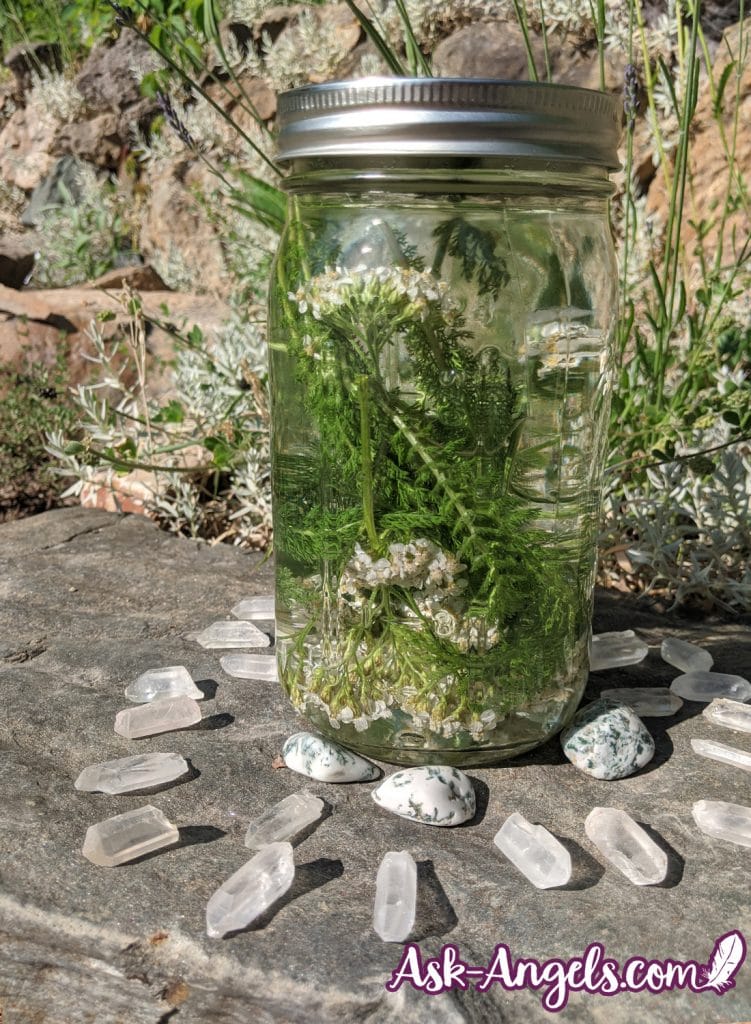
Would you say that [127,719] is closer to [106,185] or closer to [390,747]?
[390,747]

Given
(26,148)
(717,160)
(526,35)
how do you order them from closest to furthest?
1. (526,35)
2. (717,160)
3. (26,148)

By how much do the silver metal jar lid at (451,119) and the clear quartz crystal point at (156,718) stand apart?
2.90 feet

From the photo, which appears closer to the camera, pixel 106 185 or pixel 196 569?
pixel 196 569

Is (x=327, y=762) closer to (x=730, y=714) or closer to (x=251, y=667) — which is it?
(x=251, y=667)

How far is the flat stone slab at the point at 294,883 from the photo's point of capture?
1.10 metres

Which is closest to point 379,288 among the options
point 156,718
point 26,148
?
point 156,718

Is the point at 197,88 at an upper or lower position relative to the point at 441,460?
upper

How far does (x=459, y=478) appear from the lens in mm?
1365

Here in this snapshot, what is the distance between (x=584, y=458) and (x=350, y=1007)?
826 mm

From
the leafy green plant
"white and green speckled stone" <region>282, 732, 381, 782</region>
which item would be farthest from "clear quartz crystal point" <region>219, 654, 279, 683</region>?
the leafy green plant

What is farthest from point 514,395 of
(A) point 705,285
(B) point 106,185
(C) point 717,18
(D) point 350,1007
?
(B) point 106,185

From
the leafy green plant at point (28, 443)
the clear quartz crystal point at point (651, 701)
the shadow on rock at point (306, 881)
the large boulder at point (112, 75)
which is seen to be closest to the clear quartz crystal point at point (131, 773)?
the shadow on rock at point (306, 881)

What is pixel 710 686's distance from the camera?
1760 millimetres

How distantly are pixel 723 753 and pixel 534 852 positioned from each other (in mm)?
434
